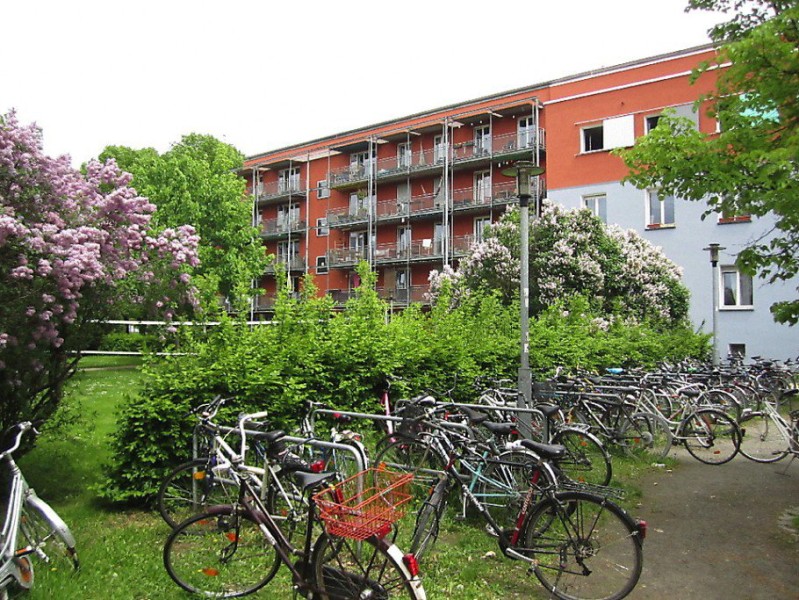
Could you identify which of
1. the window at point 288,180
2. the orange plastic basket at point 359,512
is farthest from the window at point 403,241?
the orange plastic basket at point 359,512

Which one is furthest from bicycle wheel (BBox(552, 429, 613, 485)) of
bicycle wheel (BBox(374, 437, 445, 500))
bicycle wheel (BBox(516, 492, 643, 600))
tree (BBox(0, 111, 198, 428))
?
tree (BBox(0, 111, 198, 428))

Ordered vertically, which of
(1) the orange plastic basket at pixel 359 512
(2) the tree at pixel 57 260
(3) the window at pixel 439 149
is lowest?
(1) the orange plastic basket at pixel 359 512

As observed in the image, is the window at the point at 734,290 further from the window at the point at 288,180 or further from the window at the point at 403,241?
the window at the point at 288,180

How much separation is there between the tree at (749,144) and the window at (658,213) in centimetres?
2141

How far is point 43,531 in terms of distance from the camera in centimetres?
441

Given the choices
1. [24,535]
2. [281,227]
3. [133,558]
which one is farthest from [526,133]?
[24,535]

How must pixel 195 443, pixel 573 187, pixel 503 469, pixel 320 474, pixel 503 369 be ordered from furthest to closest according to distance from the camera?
pixel 573 187 < pixel 503 369 < pixel 195 443 < pixel 503 469 < pixel 320 474

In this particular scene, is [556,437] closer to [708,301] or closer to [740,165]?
[740,165]

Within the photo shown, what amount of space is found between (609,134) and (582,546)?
2707 cm

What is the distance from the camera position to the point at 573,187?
29.7 meters

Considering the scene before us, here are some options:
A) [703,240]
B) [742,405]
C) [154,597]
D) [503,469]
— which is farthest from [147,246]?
[703,240]

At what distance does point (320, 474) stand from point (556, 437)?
3.96 metres

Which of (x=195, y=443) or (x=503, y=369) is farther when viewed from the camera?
(x=503, y=369)

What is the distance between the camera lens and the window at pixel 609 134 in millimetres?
28359
